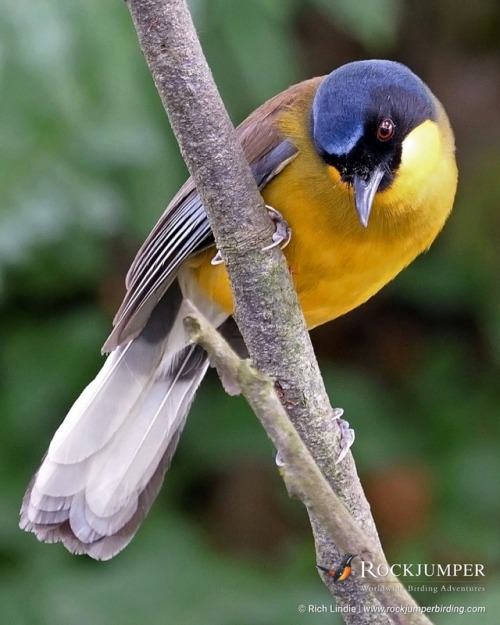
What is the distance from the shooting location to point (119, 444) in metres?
3.24

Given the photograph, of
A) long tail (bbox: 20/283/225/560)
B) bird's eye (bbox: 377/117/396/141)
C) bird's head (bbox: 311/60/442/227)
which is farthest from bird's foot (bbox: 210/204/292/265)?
long tail (bbox: 20/283/225/560)

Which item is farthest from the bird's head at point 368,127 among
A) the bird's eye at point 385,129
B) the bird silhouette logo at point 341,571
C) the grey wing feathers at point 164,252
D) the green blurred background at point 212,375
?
the bird silhouette logo at point 341,571

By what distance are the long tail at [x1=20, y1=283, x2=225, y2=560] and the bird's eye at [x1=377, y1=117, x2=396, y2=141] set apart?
30.5 inches

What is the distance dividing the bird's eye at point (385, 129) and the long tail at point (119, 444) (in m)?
0.78

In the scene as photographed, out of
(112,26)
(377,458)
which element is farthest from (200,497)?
(112,26)

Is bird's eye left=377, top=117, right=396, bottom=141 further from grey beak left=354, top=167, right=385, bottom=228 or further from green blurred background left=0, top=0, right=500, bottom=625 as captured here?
green blurred background left=0, top=0, right=500, bottom=625

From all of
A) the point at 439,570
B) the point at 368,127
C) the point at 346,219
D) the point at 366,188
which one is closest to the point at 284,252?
the point at 346,219

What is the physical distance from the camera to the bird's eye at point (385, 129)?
276 centimetres

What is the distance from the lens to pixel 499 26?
455 cm

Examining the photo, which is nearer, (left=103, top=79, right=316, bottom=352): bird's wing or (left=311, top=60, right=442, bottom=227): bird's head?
(left=311, top=60, right=442, bottom=227): bird's head

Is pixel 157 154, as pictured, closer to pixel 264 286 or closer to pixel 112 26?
pixel 112 26

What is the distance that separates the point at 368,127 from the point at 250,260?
711mm

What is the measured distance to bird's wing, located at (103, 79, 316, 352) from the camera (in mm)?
2957

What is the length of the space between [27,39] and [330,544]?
1427mm
